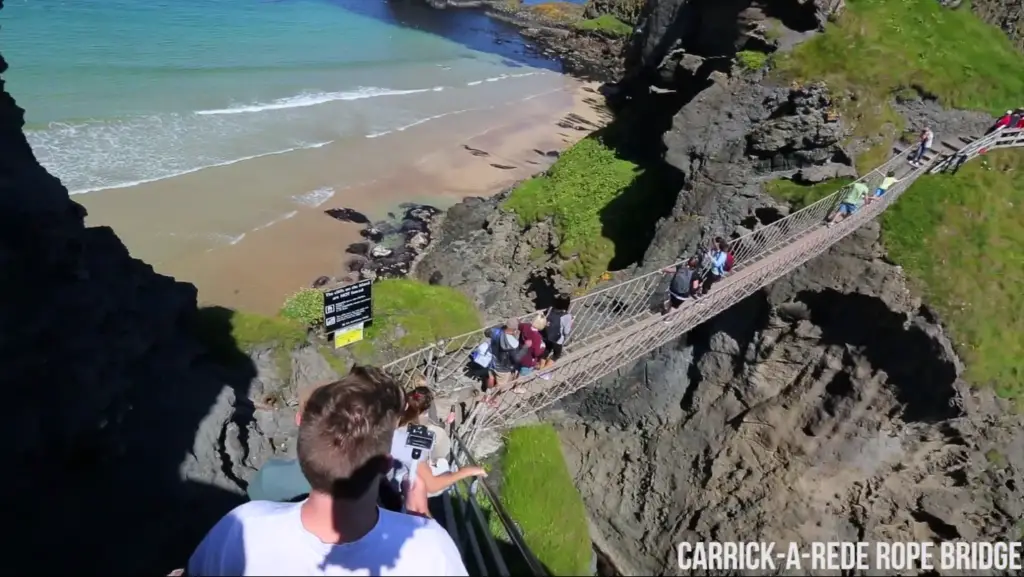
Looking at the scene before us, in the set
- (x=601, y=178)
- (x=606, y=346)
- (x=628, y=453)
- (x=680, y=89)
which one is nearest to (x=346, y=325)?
(x=606, y=346)

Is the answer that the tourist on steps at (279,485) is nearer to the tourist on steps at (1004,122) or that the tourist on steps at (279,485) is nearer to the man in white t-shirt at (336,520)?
the man in white t-shirt at (336,520)

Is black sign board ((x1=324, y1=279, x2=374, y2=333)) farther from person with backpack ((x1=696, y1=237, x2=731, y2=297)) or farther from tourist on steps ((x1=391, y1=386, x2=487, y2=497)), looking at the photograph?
person with backpack ((x1=696, y1=237, x2=731, y2=297))

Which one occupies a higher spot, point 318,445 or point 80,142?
point 318,445

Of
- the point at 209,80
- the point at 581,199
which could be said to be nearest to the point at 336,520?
the point at 581,199

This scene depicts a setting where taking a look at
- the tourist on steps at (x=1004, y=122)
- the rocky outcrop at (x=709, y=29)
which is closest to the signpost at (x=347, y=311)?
the rocky outcrop at (x=709, y=29)

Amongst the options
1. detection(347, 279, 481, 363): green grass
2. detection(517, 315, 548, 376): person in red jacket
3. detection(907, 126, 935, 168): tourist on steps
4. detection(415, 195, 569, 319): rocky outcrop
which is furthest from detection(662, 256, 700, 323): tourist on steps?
detection(907, 126, 935, 168): tourist on steps

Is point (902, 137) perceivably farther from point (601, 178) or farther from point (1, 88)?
point (1, 88)

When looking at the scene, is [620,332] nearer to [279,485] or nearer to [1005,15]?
[279,485]
